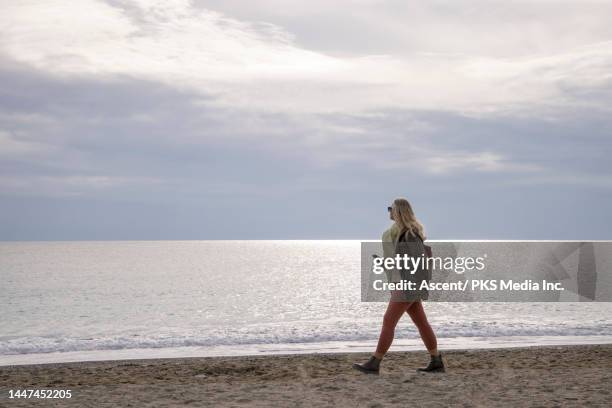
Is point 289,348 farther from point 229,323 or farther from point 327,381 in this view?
point 229,323

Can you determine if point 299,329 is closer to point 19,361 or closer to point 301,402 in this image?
point 19,361

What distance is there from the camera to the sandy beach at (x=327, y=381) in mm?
8172

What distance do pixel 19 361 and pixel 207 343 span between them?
5238 millimetres

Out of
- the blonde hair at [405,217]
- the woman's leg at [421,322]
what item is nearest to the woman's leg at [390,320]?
the woman's leg at [421,322]

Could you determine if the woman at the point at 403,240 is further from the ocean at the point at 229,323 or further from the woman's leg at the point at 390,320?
the ocean at the point at 229,323

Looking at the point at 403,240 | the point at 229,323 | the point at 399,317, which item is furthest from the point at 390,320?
the point at 229,323

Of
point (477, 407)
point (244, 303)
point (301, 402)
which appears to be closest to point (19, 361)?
point (301, 402)

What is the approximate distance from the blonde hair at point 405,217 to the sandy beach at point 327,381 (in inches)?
81.0

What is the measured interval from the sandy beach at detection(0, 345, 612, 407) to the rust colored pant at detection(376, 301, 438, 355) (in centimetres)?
52

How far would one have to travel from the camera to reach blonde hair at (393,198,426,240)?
8.95 m

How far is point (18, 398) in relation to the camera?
884cm

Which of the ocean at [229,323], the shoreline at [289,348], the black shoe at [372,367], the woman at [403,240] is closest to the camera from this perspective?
the woman at [403,240]

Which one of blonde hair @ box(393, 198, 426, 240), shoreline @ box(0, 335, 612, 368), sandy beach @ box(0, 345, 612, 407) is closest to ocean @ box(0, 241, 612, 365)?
shoreline @ box(0, 335, 612, 368)

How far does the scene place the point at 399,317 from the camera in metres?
9.09
